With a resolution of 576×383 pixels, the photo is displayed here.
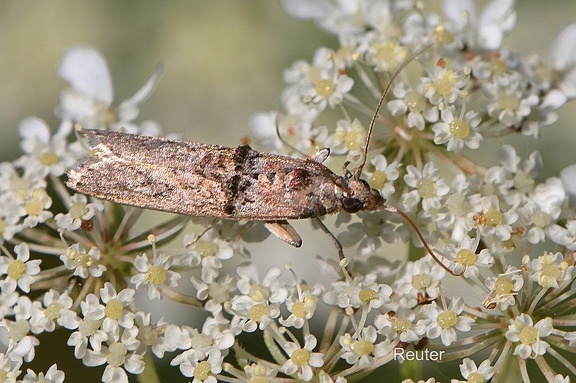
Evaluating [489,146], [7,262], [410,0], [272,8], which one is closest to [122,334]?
[7,262]

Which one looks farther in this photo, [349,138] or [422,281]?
[349,138]

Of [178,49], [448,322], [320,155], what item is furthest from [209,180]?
[178,49]

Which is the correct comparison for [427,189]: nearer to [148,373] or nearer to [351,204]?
[351,204]

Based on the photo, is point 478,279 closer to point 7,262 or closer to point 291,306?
point 291,306

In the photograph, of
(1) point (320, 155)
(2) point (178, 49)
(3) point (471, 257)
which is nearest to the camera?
(3) point (471, 257)

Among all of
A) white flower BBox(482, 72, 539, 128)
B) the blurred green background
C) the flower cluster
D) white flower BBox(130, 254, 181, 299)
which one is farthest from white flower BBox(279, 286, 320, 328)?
the blurred green background

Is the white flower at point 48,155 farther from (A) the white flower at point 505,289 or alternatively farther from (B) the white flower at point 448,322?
(A) the white flower at point 505,289
